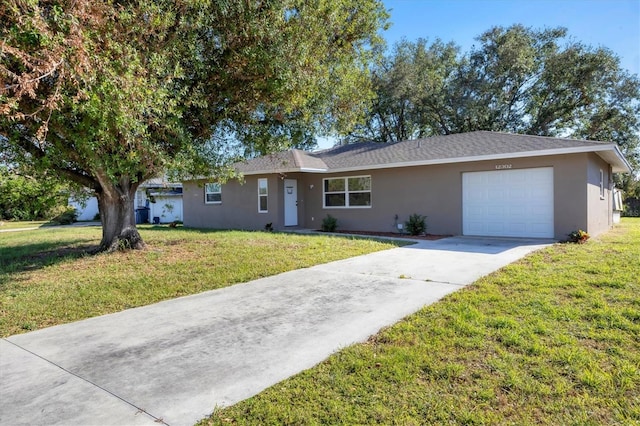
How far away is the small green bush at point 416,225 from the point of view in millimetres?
13648

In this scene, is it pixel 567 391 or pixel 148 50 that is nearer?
pixel 567 391

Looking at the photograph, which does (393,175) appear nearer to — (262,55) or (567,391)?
(262,55)

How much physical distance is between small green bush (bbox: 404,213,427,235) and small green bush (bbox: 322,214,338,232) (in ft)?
10.0

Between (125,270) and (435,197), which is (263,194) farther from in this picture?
(125,270)

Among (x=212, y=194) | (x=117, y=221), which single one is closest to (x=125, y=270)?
(x=117, y=221)

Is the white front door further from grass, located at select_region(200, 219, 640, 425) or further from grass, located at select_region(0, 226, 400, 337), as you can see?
grass, located at select_region(200, 219, 640, 425)

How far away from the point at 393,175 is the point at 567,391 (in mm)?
12103

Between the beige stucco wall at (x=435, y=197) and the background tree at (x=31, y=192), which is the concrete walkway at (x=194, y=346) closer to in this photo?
the background tree at (x=31, y=192)

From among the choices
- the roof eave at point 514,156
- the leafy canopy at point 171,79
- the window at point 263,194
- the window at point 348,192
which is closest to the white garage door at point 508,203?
the roof eave at point 514,156

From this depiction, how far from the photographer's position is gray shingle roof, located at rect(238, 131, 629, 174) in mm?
11320

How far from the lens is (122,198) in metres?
9.68

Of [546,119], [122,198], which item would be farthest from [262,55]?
[546,119]

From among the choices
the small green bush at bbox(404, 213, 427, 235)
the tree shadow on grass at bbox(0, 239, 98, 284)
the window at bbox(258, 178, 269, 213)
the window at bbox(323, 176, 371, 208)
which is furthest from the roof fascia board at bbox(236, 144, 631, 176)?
the tree shadow on grass at bbox(0, 239, 98, 284)

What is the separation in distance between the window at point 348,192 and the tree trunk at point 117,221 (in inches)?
333
